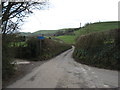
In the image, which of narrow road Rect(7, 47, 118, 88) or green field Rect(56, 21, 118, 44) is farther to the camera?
green field Rect(56, 21, 118, 44)

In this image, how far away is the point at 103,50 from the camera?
456 inches

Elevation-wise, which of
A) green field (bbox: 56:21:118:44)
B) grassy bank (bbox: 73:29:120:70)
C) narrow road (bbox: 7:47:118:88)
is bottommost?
narrow road (bbox: 7:47:118:88)

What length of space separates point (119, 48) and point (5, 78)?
837cm

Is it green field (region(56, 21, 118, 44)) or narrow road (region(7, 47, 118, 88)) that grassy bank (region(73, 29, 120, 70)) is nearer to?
narrow road (region(7, 47, 118, 88))

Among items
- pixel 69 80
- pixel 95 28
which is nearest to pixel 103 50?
pixel 69 80

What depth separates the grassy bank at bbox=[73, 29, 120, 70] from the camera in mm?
10472

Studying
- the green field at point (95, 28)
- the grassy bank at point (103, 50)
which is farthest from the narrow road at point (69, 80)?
the green field at point (95, 28)

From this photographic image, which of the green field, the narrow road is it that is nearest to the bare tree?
the narrow road

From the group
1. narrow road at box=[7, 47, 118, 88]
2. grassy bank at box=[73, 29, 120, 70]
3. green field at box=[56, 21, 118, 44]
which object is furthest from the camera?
green field at box=[56, 21, 118, 44]

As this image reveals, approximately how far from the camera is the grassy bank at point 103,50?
10472 millimetres

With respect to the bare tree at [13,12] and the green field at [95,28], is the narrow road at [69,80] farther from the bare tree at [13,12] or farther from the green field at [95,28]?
the green field at [95,28]

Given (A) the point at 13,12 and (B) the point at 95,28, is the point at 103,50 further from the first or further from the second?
(B) the point at 95,28

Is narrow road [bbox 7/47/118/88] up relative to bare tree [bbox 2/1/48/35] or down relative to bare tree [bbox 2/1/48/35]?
down

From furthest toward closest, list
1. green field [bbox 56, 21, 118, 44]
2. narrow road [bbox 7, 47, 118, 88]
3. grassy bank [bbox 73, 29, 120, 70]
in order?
green field [bbox 56, 21, 118, 44] < grassy bank [bbox 73, 29, 120, 70] < narrow road [bbox 7, 47, 118, 88]
